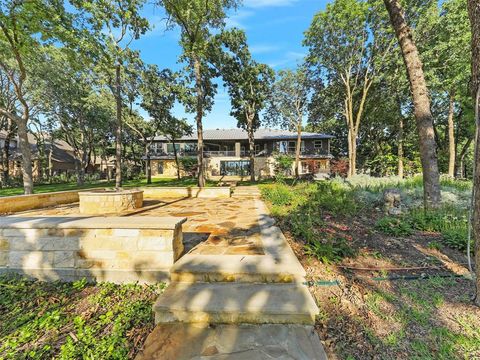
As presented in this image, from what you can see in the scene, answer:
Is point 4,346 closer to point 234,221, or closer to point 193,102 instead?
point 234,221

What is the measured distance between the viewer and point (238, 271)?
8.29ft

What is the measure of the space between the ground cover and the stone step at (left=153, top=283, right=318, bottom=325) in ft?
0.71

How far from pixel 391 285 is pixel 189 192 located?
8404mm

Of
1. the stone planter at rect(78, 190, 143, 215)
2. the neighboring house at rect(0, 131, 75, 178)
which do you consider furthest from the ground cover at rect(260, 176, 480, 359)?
the neighboring house at rect(0, 131, 75, 178)

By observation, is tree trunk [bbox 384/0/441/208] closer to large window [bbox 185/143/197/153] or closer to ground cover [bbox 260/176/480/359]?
ground cover [bbox 260/176/480/359]

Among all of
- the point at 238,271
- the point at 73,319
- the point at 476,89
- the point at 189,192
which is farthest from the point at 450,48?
the point at 73,319

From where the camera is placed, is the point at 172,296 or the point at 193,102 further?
the point at 193,102

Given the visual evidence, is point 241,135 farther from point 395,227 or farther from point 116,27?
point 395,227

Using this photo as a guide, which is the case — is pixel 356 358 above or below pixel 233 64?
below

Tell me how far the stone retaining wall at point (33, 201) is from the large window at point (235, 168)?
2047 centimetres

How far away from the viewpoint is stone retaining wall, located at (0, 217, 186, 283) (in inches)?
109

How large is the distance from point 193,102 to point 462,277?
64.0 feet

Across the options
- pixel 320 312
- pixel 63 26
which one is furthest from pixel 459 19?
pixel 63 26

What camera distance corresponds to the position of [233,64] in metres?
19.2
